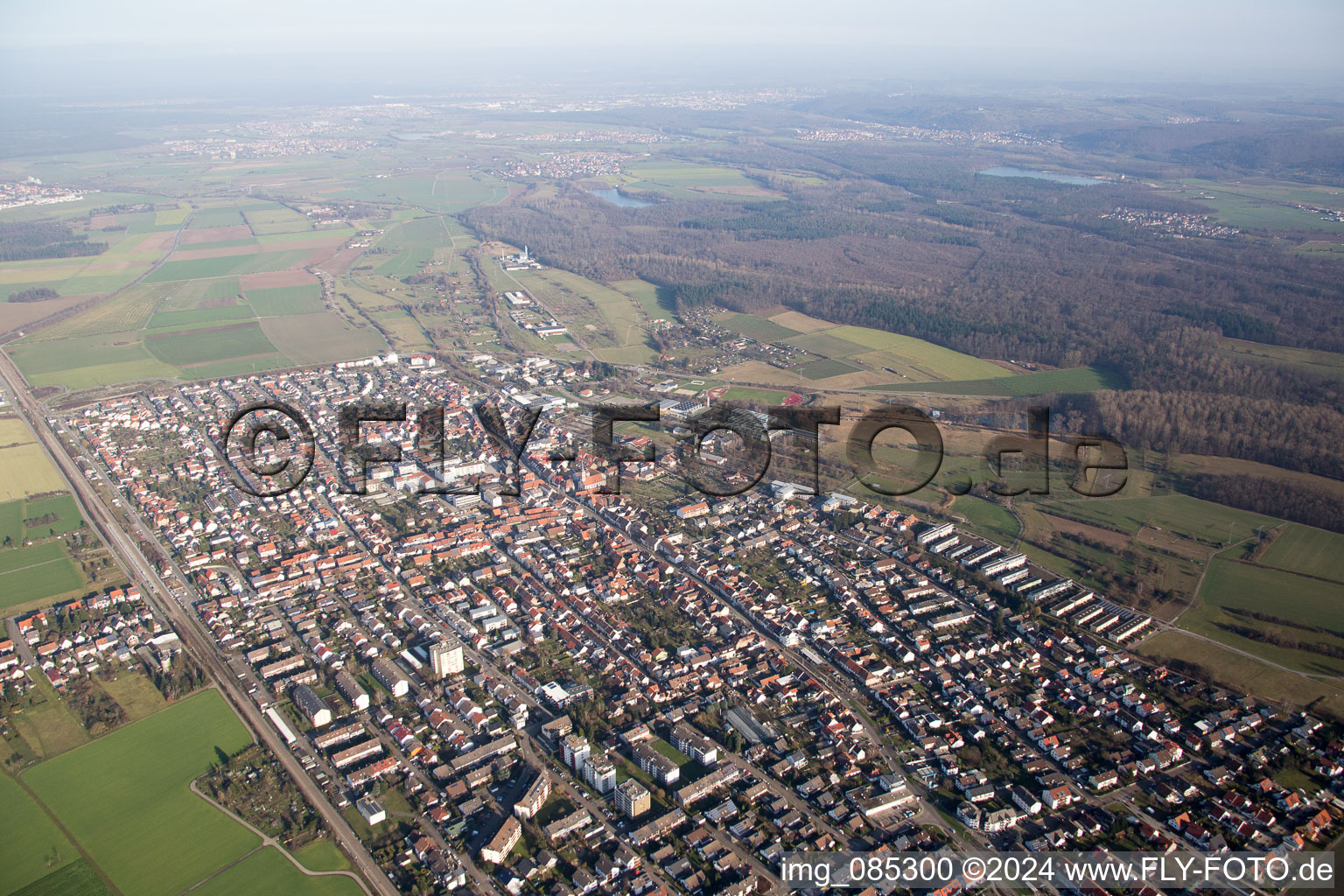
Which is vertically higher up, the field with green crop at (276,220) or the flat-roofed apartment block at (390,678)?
the field with green crop at (276,220)

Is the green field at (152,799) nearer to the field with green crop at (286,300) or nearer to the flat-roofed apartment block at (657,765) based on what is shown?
the flat-roofed apartment block at (657,765)

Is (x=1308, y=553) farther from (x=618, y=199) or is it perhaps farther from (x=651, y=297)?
(x=618, y=199)

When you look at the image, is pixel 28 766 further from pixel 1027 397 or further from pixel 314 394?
pixel 1027 397

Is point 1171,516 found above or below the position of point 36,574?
below

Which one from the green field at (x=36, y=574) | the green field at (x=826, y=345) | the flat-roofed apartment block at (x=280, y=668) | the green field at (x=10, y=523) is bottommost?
the flat-roofed apartment block at (x=280, y=668)

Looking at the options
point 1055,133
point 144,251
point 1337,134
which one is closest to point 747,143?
point 1055,133

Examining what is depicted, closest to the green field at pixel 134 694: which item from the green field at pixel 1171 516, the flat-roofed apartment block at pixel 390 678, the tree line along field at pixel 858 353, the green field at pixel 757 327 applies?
the flat-roofed apartment block at pixel 390 678

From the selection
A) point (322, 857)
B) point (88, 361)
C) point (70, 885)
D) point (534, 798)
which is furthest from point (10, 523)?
point (534, 798)

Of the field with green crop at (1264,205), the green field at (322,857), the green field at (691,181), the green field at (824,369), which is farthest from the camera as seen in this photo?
the green field at (691,181)

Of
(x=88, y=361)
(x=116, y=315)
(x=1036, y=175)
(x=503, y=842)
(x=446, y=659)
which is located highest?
(x=1036, y=175)
